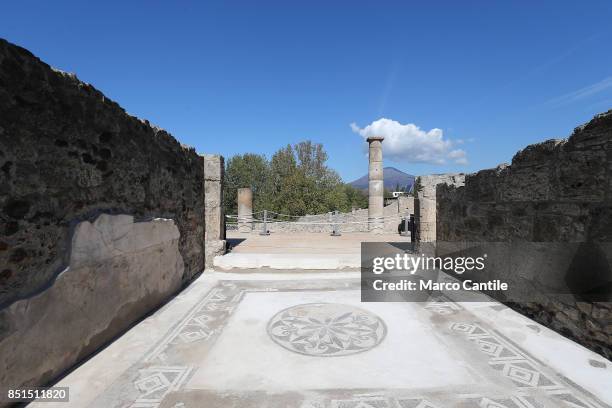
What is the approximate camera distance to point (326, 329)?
3.36 m

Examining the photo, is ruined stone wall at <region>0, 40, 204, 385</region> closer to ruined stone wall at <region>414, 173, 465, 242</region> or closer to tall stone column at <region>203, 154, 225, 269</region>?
tall stone column at <region>203, 154, 225, 269</region>

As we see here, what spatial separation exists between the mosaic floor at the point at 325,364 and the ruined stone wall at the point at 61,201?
13.1 inches

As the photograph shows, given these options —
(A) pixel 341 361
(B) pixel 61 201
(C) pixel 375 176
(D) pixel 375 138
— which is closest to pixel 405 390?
(A) pixel 341 361

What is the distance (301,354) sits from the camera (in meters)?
2.84

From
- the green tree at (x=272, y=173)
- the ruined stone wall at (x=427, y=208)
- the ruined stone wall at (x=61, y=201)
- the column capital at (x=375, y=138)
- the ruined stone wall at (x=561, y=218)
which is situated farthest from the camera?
the green tree at (x=272, y=173)

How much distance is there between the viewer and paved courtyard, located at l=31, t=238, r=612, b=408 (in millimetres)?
2232

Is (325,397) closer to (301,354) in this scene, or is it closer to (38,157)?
(301,354)

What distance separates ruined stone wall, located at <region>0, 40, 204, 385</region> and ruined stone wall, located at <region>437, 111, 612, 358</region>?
176 inches

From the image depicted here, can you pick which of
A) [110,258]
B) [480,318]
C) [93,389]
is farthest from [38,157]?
[480,318]

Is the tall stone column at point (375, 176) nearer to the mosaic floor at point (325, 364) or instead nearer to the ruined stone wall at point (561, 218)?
the ruined stone wall at point (561, 218)

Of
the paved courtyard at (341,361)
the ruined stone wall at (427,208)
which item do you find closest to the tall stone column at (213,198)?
the paved courtyard at (341,361)

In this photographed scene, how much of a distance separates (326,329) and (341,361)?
2.15ft

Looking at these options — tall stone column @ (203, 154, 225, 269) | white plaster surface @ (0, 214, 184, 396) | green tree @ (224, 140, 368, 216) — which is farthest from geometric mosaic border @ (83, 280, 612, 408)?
green tree @ (224, 140, 368, 216)

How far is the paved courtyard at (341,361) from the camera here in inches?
87.9
